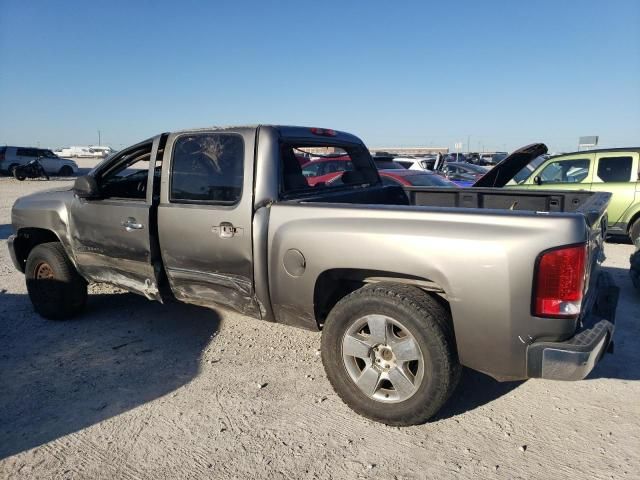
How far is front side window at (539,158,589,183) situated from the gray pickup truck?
5.09m

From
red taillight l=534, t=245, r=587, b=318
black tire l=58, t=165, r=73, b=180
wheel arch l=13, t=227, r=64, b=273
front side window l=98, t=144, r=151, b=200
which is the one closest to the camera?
red taillight l=534, t=245, r=587, b=318

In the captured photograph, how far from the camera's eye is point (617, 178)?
8430mm

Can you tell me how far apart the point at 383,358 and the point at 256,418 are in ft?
2.99

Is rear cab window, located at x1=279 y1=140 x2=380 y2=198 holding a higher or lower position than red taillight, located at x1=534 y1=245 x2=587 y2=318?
higher

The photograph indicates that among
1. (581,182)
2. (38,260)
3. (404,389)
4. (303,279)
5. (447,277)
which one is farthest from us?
(581,182)

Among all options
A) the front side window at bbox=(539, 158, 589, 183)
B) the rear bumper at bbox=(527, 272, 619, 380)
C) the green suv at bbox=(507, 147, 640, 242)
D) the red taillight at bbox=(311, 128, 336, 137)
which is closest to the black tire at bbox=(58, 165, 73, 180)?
the green suv at bbox=(507, 147, 640, 242)

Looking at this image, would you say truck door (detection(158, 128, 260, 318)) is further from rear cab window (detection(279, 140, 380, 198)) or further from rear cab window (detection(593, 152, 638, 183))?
rear cab window (detection(593, 152, 638, 183))

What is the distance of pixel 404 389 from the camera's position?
2.84 meters

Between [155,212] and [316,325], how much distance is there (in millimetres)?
1614

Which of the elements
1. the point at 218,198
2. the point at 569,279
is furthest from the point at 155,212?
the point at 569,279

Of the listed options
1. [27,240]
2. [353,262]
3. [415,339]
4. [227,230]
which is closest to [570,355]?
[415,339]

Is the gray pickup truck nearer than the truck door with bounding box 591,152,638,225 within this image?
Yes

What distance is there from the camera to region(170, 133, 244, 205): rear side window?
3.46 metres

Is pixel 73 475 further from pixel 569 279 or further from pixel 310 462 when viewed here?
pixel 569 279
